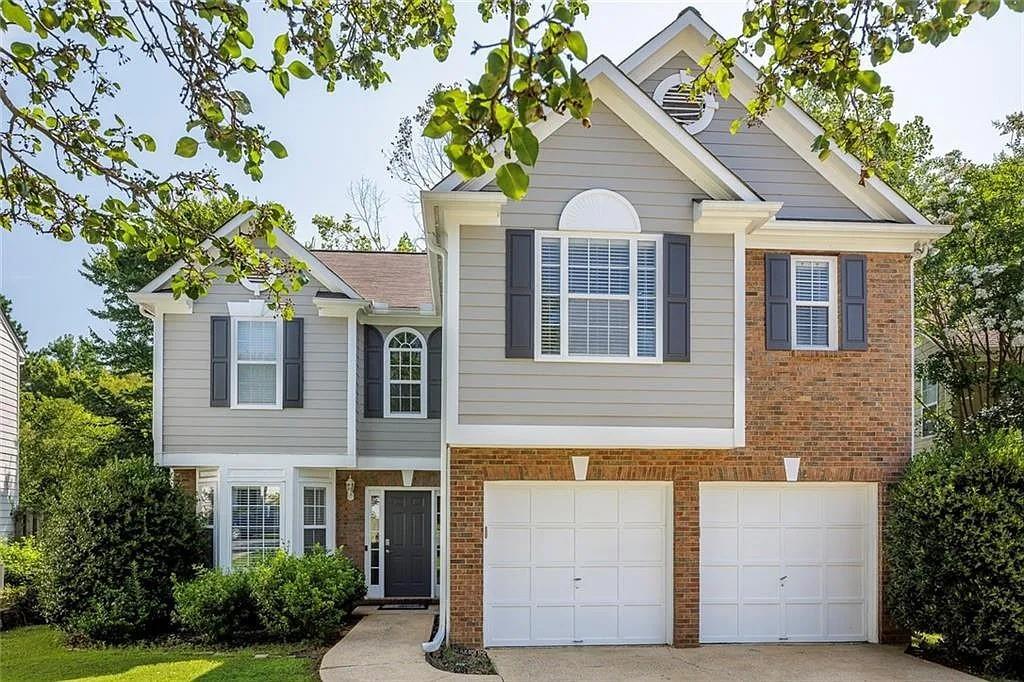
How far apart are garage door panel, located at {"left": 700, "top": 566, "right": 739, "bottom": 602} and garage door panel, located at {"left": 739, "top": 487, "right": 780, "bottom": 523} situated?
70 cm

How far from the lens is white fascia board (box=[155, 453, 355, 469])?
13617 millimetres

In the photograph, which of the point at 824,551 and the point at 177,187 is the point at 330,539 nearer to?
the point at 824,551

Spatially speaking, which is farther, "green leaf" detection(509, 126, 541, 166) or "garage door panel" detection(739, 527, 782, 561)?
"garage door panel" detection(739, 527, 782, 561)

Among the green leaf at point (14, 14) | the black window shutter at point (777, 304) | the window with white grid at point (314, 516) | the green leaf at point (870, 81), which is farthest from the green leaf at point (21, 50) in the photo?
the window with white grid at point (314, 516)

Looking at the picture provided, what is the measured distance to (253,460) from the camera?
13750mm

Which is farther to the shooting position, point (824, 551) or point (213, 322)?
point (213, 322)

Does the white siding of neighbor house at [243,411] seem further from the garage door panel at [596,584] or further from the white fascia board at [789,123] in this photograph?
the white fascia board at [789,123]

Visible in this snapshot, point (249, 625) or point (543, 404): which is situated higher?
point (543, 404)

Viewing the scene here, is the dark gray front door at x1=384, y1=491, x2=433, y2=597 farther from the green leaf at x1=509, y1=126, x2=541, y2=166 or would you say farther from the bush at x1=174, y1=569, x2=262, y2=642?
the green leaf at x1=509, y1=126, x2=541, y2=166

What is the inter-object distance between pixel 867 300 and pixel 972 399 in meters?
6.84


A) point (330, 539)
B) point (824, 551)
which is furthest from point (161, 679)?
point (824, 551)

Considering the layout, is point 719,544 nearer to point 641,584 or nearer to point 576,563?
point 641,584

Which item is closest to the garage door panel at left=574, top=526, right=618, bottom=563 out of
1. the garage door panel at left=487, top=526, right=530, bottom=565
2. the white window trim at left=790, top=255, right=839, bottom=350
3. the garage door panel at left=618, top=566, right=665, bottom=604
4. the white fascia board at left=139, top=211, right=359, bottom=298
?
the garage door panel at left=618, top=566, right=665, bottom=604

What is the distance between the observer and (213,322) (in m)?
13.8
